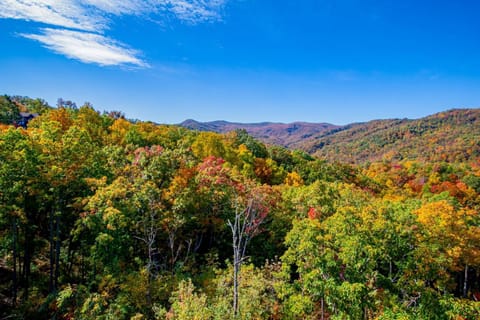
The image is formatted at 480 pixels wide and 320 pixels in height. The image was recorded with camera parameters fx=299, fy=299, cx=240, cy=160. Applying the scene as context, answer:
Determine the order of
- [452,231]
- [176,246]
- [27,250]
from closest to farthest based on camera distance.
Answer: [27,250], [176,246], [452,231]

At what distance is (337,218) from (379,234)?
2304mm

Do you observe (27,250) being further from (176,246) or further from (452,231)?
(452,231)

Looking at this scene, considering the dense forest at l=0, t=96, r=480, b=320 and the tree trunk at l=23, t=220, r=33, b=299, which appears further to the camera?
the tree trunk at l=23, t=220, r=33, b=299

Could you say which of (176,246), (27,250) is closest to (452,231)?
(176,246)

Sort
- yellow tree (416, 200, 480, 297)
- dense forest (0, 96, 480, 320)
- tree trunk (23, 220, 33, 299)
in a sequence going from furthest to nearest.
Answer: yellow tree (416, 200, 480, 297)
tree trunk (23, 220, 33, 299)
dense forest (0, 96, 480, 320)

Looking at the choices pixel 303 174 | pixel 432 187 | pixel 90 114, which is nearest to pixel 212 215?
pixel 90 114

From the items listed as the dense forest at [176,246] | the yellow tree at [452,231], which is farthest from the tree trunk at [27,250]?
the yellow tree at [452,231]

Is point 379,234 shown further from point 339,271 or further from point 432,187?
point 432,187

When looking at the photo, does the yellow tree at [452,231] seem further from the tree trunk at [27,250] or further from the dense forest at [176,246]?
the tree trunk at [27,250]

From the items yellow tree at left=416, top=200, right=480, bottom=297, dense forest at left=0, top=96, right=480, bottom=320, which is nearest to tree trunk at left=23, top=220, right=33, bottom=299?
dense forest at left=0, top=96, right=480, bottom=320

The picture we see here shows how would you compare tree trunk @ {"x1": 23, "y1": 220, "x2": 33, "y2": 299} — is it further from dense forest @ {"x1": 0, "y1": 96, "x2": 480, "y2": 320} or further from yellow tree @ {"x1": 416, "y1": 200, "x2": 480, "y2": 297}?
yellow tree @ {"x1": 416, "y1": 200, "x2": 480, "y2": 297}

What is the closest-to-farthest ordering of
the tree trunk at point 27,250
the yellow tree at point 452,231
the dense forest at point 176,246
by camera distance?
the dense forest at point 176,246 → the tree trunk at point 27,250 → the yellow tree at point 452,231

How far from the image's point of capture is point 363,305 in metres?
14.1

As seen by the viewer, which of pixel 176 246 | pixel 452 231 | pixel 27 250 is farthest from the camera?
pixel 452 231
